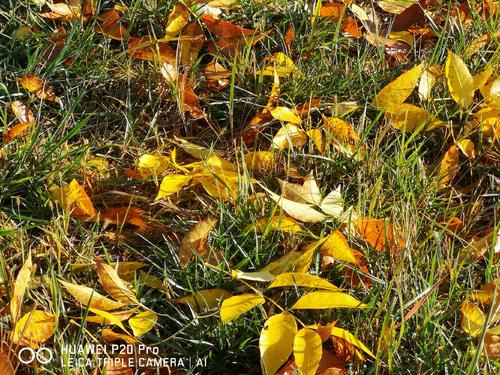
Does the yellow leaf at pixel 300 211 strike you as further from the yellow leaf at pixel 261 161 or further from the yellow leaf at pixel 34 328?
the yellow leaf at pixel 34 328

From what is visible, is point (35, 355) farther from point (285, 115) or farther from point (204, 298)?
point (285, 115)

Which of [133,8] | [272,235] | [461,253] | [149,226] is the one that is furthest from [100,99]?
[461,253]

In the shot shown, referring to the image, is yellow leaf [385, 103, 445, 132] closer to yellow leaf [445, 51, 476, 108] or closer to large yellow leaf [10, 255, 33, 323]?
yellow leaf [445, 51, 476, 108]

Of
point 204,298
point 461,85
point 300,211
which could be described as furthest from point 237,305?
point 461,85

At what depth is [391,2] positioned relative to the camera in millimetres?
2779

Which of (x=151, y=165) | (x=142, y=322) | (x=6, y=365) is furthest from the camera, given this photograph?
(x=151, y=165)

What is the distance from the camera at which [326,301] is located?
1746mm

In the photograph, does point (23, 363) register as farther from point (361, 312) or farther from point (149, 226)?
point (361, 312)

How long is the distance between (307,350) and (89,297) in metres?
0.54

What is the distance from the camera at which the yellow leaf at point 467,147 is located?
2273 mm

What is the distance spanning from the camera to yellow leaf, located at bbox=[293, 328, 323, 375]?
1659 millimetres

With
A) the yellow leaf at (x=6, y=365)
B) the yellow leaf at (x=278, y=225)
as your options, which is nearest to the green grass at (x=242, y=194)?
the yellow leaf at (x=278, y=225)

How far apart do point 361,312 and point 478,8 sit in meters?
1.39

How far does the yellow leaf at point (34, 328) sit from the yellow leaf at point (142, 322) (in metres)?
0.18
